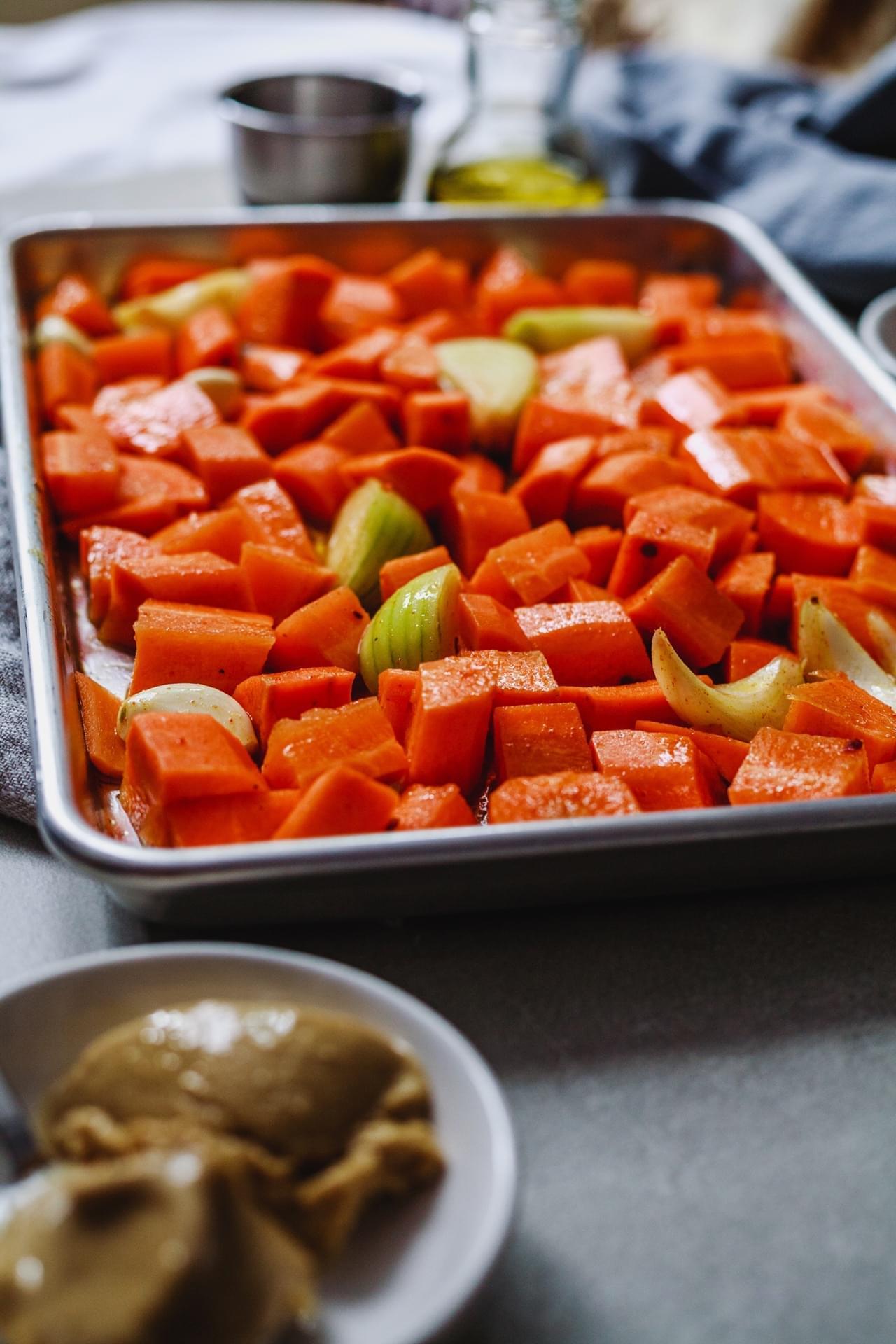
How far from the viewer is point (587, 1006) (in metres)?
0.97

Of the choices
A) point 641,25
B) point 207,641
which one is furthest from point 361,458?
point 641,25

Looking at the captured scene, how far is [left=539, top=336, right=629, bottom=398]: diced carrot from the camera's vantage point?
5.58 feet

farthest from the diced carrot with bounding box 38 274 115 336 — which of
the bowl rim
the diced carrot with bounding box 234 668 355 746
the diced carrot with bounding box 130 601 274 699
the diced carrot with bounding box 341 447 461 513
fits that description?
the diced carrot with bounding box 234 668 355 746

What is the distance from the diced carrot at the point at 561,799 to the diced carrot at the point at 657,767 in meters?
0.03

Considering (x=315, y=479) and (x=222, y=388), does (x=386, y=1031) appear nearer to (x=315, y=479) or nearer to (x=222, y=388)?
(x=315, y=479)

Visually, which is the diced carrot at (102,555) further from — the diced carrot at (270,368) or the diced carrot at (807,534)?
the diced carrot at (807,534)

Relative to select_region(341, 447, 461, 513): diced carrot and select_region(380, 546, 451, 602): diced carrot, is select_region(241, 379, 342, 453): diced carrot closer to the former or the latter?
select_region(341, 447, 461, 513): diced carrot

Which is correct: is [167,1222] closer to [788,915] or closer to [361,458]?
[788,915]

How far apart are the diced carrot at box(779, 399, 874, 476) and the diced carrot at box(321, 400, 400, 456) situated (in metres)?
0.53

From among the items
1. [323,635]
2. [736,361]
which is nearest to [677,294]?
[736,361]

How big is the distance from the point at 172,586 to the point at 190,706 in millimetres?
198

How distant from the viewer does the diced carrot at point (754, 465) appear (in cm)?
147

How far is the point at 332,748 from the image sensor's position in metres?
1.08

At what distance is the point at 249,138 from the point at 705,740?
140 centimetres
